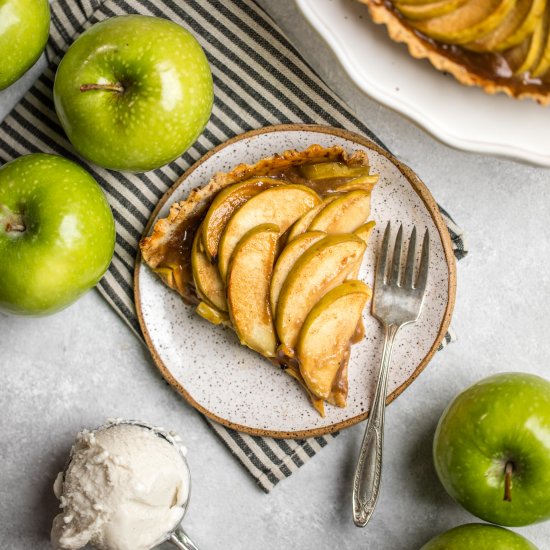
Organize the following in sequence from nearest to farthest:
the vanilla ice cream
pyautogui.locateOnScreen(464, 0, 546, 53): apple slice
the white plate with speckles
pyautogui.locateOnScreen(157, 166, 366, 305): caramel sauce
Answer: pyautogui.locateOnScreen(464, 0, 546, 53): apple slice < the white plate with speckles < the vanilla ice cream < pyautogui.locateOnScreen(157, 166, 366, 305): caramel sauce

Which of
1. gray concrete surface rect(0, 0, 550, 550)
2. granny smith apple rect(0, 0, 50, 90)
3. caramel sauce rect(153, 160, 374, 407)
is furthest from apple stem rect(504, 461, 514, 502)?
granny smith apple rect(0, 0, 50, 90)

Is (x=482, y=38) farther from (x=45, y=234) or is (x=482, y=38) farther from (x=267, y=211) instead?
(x=45, y=234)

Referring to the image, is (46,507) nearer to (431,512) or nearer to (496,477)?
(431,512)

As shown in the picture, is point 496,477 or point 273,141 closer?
point 496,477

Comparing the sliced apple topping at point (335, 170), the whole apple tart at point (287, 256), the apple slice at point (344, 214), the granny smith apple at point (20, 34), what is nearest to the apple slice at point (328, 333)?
the whole apple tart at point (287, 256)

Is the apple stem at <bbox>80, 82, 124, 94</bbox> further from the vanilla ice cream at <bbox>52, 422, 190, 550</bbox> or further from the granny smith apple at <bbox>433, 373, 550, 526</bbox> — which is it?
the granny smith apple at <bbox>433, 373, 550, 526</bbox>

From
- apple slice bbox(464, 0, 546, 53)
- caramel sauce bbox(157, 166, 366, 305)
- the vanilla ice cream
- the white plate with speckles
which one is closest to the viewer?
apple slice bbox(464, 0, 546, 53)

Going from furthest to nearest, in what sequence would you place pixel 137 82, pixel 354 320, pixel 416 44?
pixel 354 320, pixel 137 82, pixel 416 44

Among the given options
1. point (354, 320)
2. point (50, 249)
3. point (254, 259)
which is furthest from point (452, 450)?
point (50, 249)
